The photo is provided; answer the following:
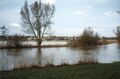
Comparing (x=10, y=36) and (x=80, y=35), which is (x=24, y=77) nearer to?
A: (x=10, y=36)

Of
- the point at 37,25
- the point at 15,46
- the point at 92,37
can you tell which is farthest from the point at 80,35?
the point at 15,46

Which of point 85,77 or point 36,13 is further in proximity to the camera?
point 36,13

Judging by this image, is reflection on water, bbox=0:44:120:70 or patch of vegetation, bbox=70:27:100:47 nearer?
reflection on water, bbox=0:44:120:70

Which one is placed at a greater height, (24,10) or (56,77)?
(24,10)

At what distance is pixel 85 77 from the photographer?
7930 millimetres

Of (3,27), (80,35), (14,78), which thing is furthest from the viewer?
(80,35)

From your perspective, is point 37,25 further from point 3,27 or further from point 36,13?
point 3,27

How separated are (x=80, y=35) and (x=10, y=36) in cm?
1894

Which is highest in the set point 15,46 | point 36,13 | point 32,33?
point 36,13

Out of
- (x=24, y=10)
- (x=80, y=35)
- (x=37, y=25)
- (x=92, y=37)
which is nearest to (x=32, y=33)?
(x=37, y=25)

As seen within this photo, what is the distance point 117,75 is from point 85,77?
4.21ft

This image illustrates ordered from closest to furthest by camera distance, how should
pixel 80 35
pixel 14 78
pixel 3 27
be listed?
pixel 14 78, pixel 3 27, pixel 80 35

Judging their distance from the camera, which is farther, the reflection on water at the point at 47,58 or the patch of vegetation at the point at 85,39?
the patch of vegetation at the point at 85,39

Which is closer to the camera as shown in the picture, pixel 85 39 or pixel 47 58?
pixel 47 58
